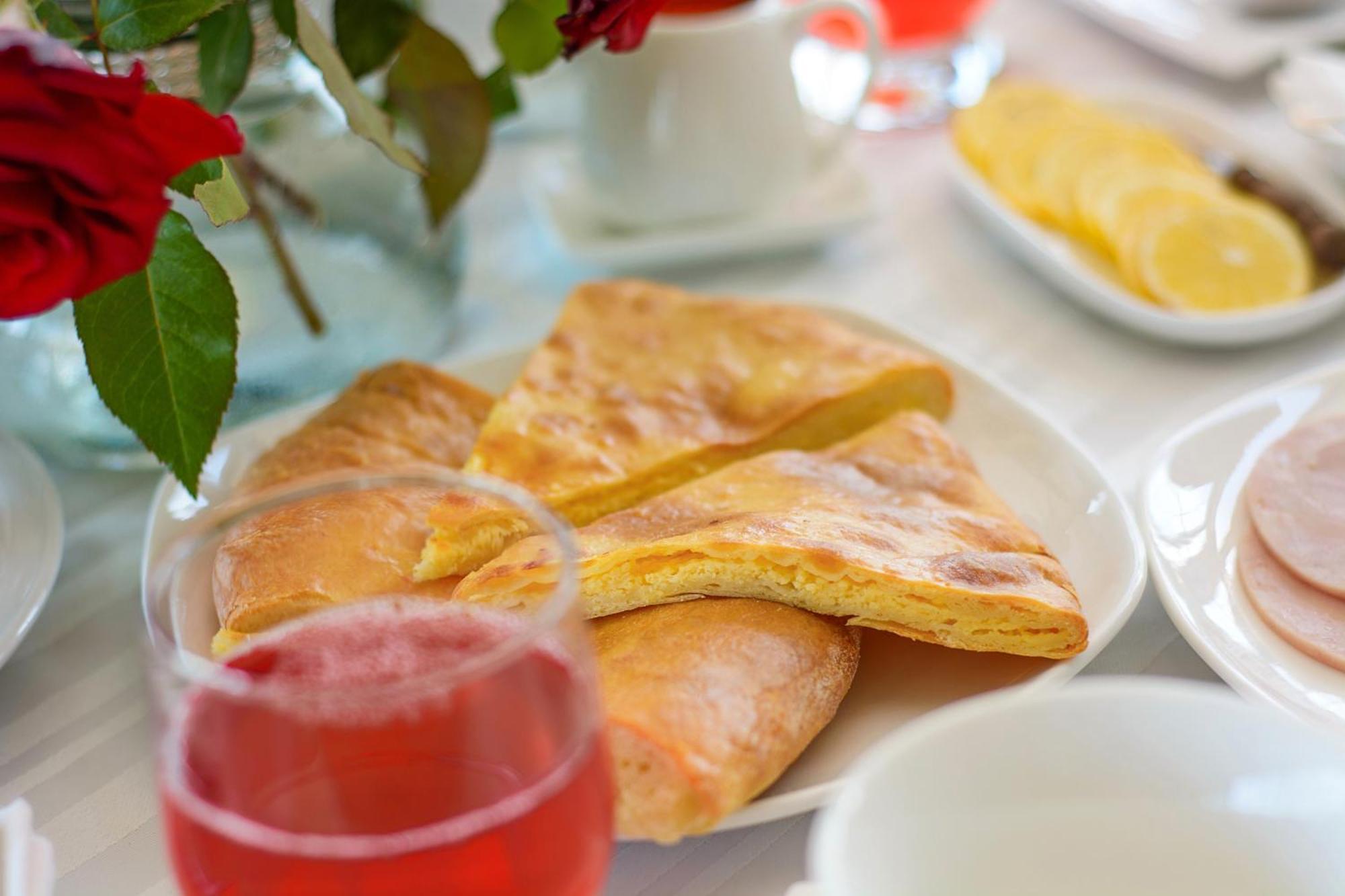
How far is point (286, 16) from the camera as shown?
1.18m

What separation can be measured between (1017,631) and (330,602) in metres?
0.55

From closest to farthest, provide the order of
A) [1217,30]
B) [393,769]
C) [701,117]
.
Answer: [393,769], [701,117], [1217,30]

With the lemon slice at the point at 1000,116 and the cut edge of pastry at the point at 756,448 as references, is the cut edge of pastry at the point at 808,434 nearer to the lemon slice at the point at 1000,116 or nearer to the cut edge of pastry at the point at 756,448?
the cut edge of pastry at the point at 756,448

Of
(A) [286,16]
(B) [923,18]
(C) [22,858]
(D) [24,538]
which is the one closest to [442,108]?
(A) [286,16]

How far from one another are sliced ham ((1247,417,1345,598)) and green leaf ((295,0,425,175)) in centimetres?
82

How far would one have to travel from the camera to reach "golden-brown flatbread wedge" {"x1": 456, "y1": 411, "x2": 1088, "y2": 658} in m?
1.01

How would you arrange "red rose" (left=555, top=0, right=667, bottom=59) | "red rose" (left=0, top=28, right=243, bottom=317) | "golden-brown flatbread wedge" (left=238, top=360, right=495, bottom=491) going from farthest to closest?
"golden-brown flatbread wedge" (left=238, top=360, right=495, bottom=491) → "red rose" (left=555, top=0, right=667, bottom=59) → "red rose" (left=0, top=28, right=243, bottom=317)

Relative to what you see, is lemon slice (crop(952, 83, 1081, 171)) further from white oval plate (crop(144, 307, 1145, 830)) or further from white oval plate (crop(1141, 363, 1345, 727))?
white oval plate (crop(1141, 363, 1345, 727))

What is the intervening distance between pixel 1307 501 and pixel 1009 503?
260 millimetres

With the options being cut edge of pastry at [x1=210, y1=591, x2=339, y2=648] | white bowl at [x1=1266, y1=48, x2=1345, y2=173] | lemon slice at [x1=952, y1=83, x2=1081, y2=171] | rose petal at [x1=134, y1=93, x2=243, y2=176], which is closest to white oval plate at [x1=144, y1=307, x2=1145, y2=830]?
cut edge of pastry at [x1=210, y1=591, x2=339, y2=648]

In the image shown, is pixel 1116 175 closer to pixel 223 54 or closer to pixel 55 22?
pixel 223 54

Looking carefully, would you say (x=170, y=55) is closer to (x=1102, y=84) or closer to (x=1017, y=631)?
(x=1017, y=631)

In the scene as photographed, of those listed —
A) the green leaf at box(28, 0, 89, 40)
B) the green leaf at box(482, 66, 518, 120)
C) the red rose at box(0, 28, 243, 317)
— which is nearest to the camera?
the red rose at box(0, 28, 243, 317)

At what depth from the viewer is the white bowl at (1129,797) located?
2.46ft
